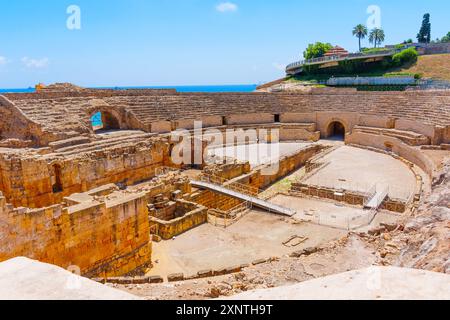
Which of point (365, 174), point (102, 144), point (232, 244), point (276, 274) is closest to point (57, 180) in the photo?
point (102, 144)

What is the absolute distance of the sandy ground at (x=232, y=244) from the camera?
1075 centimetres

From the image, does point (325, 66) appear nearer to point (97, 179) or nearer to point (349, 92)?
point (349, 92)

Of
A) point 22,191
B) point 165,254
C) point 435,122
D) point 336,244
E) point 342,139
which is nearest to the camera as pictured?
point 336,244

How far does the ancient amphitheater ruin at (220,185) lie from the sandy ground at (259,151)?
220 millimetres

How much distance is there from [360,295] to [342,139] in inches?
1115

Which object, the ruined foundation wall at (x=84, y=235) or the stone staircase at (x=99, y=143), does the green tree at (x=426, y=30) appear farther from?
the ruined foundation wall at (x=84, y=235)

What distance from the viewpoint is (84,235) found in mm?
9500

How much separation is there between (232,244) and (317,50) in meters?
46.3

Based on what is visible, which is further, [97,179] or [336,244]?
[97,179]

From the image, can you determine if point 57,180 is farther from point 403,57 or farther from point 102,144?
point 403,57

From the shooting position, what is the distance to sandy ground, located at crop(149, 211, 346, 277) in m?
10.8

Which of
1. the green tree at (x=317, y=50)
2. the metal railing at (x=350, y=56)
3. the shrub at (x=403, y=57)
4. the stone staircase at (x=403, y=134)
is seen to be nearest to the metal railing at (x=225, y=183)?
the stone staircase at (x=403, y=134)
